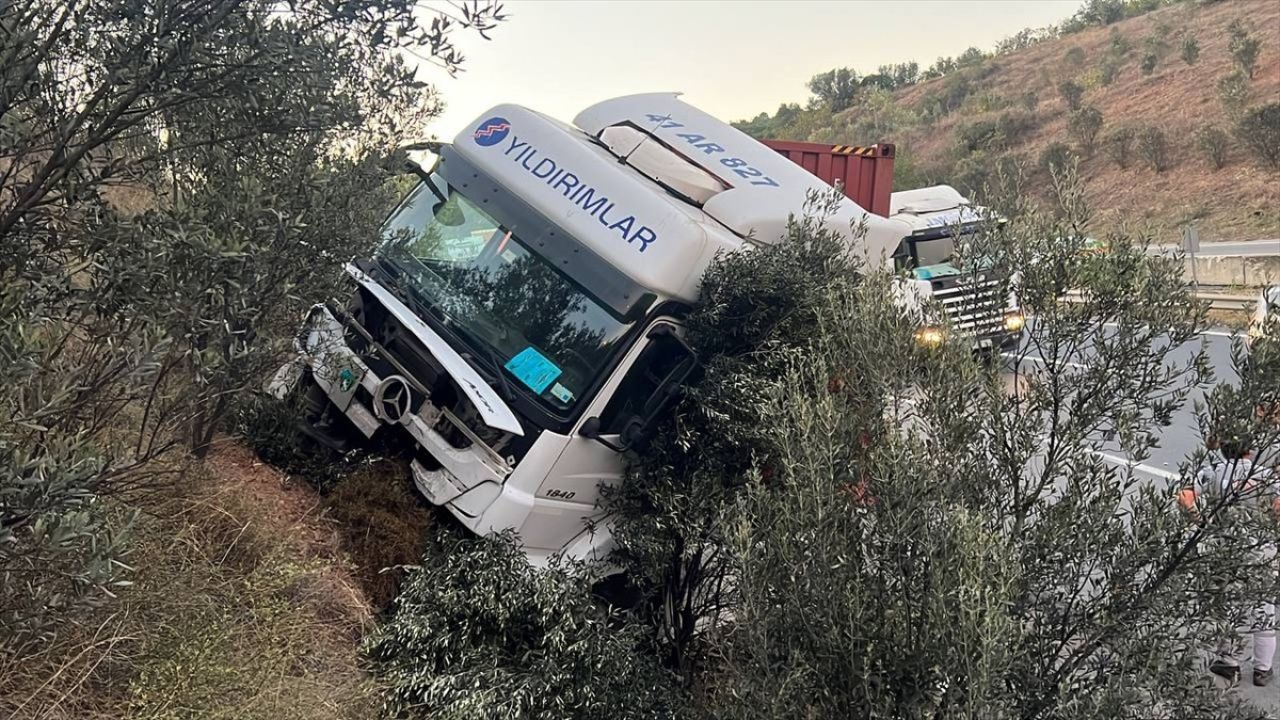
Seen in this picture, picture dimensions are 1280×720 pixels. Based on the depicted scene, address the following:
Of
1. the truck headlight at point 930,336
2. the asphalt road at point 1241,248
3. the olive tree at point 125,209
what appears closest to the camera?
the olive tree at point 125,209

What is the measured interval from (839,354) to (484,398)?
1681 mm

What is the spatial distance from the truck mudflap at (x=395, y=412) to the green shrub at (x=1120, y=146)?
3660cm

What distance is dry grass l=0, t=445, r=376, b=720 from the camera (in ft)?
9.23

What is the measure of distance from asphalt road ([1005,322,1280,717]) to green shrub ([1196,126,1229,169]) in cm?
1987

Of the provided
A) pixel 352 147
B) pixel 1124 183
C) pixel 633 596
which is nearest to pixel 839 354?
pixel 633 596

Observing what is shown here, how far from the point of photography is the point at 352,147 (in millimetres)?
4004

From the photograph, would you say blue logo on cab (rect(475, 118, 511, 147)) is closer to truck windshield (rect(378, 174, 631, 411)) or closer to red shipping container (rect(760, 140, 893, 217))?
truck windshield (rect(378, 174, 631, 411))

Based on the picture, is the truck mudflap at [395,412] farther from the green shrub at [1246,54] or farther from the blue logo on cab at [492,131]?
the green shrub at [1246,54]

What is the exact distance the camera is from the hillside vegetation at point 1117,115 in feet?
93.2

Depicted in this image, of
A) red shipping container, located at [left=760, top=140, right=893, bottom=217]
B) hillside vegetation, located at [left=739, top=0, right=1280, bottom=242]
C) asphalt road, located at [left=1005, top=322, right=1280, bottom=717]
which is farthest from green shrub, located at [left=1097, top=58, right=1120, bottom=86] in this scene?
red shipping container, located at [left=760, top=140, right=893, bottom=217]

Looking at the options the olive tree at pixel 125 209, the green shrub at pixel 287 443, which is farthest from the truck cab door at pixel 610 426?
the olive tree at pixel 125 209

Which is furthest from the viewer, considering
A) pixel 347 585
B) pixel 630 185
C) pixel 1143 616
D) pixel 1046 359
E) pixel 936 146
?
pixel 936 146

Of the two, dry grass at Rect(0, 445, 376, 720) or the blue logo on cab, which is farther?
the blue logo on cab

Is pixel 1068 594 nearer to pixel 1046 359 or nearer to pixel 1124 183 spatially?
pixel 1046 359
